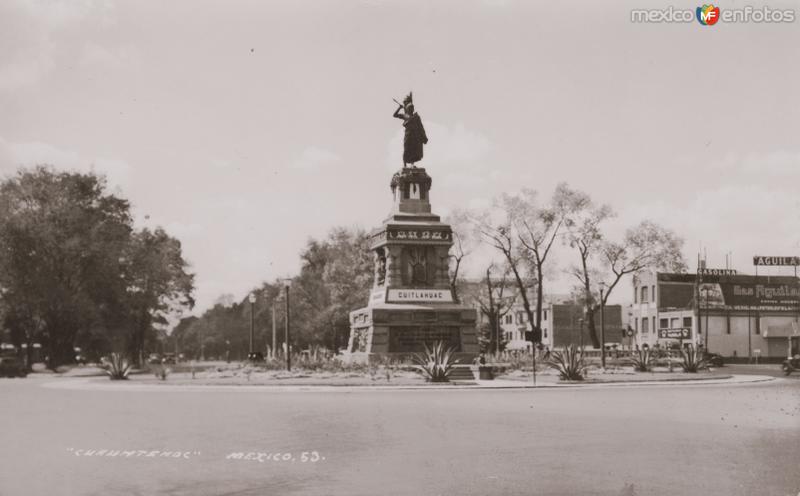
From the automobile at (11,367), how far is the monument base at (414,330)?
17.0m

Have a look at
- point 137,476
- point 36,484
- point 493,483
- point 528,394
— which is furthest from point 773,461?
point 528,394

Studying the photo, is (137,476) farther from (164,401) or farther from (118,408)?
(164,401)

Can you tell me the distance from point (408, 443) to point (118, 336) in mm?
55410

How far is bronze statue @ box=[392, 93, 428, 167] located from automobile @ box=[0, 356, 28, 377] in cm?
2092

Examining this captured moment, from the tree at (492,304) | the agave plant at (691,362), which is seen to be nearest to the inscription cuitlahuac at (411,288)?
the agave plant at (691,362)

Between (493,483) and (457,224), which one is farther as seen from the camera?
(457,224)

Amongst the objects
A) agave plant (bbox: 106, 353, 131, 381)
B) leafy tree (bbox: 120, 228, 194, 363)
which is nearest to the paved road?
agave plant (bbox: 106, 353, 131, 381)

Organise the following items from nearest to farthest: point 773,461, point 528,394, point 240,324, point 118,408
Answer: point 773,461, point 118,408, point 528,394, point 240,324

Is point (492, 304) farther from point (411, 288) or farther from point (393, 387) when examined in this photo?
point (393, 387)

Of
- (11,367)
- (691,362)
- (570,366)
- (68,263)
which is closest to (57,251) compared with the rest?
(68,263)

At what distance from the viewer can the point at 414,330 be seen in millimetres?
37656

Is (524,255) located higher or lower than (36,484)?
higher

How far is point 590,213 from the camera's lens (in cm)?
6356

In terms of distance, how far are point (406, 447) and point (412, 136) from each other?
30.2 meters
